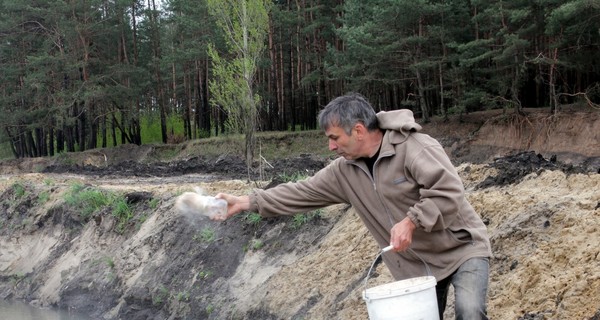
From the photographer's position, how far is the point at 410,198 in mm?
4074

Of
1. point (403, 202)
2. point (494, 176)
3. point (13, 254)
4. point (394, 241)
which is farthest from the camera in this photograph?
point (13, 254)

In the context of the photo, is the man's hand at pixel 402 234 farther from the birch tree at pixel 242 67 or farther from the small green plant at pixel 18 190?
the small green plant at pixel 18 190

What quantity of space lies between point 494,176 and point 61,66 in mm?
36813

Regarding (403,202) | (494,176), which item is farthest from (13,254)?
(403,202)

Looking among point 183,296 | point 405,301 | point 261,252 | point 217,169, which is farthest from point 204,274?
point 217,169

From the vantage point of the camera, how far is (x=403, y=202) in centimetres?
411

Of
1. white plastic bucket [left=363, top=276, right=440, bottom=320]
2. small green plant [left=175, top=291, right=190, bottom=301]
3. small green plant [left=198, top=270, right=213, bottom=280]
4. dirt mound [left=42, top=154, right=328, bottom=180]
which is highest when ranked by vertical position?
white plastic bucket [left=363, top=276, right=440, bottom=320]

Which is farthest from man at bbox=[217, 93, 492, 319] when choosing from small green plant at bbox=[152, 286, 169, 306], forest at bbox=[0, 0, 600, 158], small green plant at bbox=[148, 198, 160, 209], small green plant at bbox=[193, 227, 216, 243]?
forest at bbox=[0, 0, 600, 158]

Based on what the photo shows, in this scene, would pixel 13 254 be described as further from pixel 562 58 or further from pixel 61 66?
pixel 61 66

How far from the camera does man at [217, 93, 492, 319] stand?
12.6 ft

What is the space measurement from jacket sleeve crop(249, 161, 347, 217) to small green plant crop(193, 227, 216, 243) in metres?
7.10

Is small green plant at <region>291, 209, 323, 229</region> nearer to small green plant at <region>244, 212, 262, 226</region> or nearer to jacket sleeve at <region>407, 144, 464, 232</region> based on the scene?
small green plant at <region>244, 212, 262, 226</region>

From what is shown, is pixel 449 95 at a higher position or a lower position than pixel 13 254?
higher

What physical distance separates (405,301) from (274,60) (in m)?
35.4
